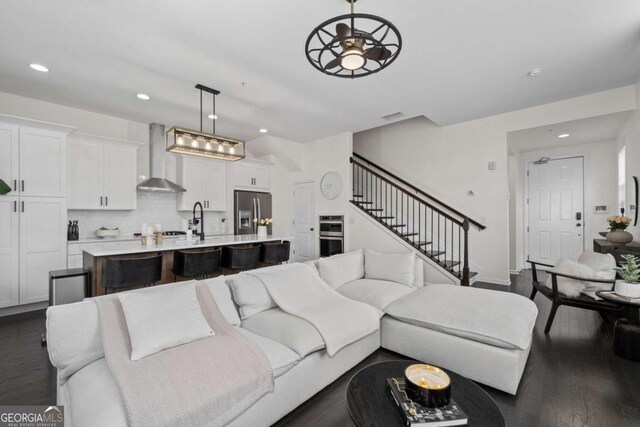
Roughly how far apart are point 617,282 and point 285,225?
5.79 metres

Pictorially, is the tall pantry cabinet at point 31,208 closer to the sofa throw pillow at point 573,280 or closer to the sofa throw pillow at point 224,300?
Result: the sofa throw pillow at point 224,300

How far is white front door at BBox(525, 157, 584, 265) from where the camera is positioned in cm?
588

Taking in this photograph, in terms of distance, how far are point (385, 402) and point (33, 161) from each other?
515 centimetres

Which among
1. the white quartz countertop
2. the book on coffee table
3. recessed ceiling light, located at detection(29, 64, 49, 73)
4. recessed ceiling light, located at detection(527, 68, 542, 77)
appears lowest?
the book on coffee table

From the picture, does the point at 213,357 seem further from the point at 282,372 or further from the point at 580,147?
the point at 580,147

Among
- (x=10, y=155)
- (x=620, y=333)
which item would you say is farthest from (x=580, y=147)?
(x=10, y=155)

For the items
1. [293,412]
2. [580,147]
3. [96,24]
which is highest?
[96,24]

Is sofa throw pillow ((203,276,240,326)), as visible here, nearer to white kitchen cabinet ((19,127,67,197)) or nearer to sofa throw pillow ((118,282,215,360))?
sofa throw pillow ((118,282,215,360))

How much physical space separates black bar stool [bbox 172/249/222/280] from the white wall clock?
314cm

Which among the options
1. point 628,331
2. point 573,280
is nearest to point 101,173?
point 573,280

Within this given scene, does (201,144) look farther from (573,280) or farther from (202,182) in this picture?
(573,280)

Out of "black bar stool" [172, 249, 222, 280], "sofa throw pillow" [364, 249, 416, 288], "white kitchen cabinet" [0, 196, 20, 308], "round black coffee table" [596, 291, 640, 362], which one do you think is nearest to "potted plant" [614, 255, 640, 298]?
"round black coffee table" [596, 291, 640, 362]

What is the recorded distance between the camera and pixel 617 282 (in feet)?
8.84

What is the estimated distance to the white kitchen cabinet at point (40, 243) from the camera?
3.84 metres
